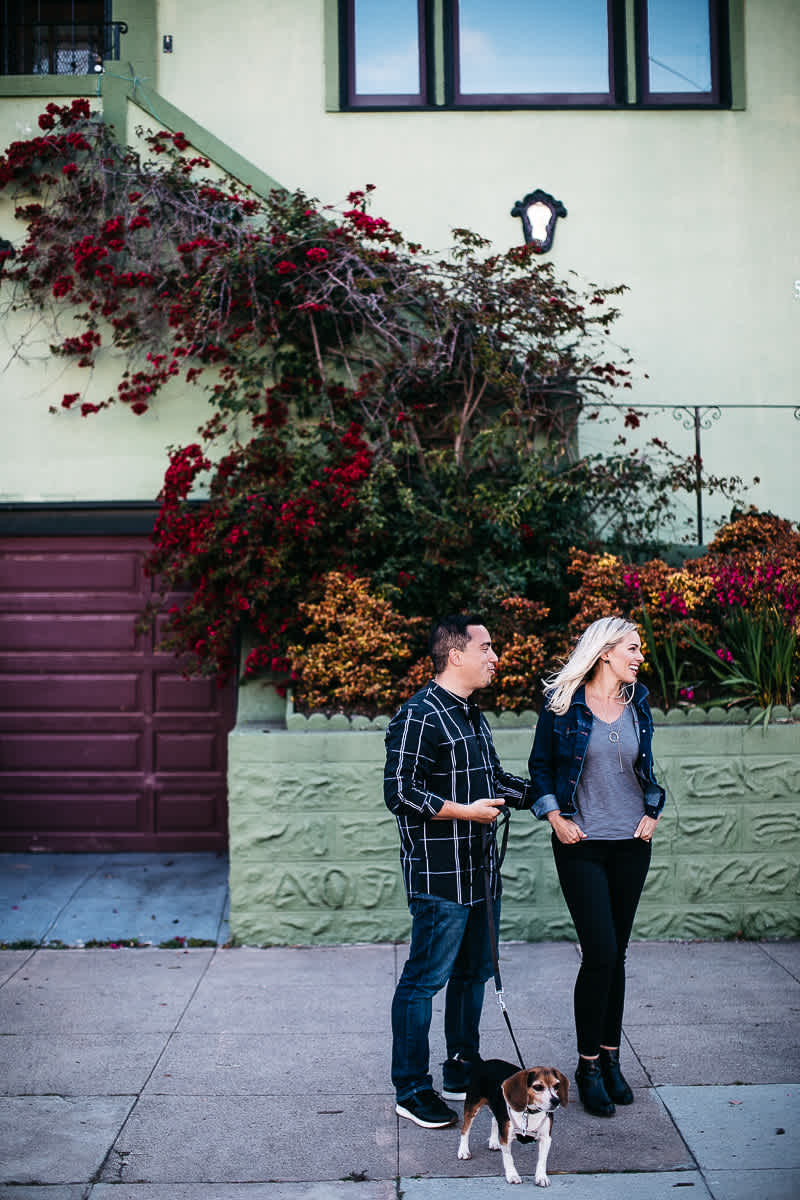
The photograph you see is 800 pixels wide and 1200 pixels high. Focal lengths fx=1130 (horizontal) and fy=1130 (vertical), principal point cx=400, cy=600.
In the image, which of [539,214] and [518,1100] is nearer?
[518,1100]

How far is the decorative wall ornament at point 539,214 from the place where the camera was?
8.93 metres

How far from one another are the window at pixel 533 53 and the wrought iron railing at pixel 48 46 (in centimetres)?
212

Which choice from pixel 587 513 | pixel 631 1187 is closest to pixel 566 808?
pixel 631 1187

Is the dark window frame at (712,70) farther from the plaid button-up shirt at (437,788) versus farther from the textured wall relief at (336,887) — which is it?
the plaid button-up shirt at (437,788)

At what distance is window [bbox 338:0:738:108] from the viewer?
9094 millimetres

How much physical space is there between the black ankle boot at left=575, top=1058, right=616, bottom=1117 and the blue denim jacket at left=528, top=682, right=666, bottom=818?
3.10 ft

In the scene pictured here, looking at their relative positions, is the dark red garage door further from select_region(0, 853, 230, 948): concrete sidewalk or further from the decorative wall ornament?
the decorative wall ornament

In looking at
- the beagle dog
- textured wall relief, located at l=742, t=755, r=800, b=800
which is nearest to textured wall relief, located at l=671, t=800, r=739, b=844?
textured wall relief, located at l=742, t=755, r=800, b=800

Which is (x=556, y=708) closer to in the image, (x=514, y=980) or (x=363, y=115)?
(x=514, y=980)

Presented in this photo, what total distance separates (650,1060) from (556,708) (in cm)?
162

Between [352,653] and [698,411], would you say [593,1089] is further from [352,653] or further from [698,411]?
[698,411]

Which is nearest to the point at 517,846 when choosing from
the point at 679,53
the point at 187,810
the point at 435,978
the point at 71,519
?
the point at 435,978

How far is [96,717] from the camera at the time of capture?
8.32 metres

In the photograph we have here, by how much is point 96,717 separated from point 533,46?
640cm
